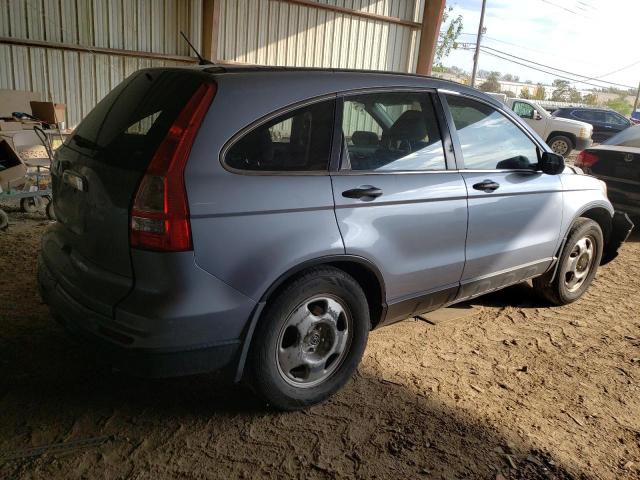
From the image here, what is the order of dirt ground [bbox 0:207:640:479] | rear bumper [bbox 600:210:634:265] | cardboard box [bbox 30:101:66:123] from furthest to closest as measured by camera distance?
cardboard box [bbox 30:101:66:123] → rear bumper [bbox 600:210:634:265] → dirt ground [bbox 0:207:640:479]

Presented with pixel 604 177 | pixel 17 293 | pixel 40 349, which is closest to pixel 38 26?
pixel 17 293

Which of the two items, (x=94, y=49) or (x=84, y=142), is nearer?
(x=84, y=142)

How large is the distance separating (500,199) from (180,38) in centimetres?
903

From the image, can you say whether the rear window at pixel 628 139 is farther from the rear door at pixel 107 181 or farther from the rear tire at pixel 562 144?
the rear tire at pixel 562 144

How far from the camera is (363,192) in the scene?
288 cm

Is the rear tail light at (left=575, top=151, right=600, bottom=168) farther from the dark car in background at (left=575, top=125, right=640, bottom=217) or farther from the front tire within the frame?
the front tire

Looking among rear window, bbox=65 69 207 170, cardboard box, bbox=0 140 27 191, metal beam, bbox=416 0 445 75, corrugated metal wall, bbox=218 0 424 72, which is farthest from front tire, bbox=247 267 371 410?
metal beam, bbox=416 0 445 75

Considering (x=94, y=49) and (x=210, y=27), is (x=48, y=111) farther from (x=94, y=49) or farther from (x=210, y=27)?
(x=210, y=27)

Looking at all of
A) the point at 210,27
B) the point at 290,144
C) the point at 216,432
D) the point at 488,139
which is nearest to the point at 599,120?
the point at 210,27

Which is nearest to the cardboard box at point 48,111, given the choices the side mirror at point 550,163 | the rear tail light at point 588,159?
the side mirror at point 550,163

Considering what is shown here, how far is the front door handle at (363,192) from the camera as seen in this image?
9.29 feet

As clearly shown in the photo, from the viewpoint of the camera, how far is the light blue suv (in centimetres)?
236

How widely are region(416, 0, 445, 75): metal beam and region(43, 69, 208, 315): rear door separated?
455 inches

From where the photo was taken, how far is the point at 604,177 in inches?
284
